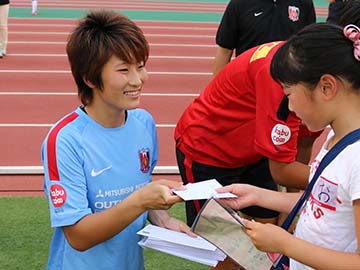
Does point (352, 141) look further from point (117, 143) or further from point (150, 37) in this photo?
point (150, 37)

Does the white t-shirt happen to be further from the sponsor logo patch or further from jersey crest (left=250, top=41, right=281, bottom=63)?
jersey crest (left=250, top=41, right=281, bottom=63)

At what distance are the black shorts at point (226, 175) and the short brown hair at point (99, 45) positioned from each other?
3.27 ft

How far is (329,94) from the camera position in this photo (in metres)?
1.74

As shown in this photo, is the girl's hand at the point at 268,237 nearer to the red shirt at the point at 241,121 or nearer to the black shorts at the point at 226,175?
the red shirt at the point at 241,121

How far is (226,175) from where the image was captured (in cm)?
304

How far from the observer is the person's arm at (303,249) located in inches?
66.7

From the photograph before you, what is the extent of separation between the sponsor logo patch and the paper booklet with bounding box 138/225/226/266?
53 cm

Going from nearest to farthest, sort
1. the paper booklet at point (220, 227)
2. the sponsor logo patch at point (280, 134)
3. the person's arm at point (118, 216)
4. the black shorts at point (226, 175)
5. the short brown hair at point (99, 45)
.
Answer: the paper booklet at point (220, 227)
the person's arm at point (118, 216)
the short brown hair at point (99, 45)
the sponsor logo patch at point (280, 134)
the black shorts at point (226, 175)

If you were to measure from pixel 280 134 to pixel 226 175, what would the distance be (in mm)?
608

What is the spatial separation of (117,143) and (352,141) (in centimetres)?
81

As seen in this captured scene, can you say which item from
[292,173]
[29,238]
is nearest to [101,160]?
[292,173]

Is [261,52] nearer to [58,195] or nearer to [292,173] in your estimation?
[292,173]

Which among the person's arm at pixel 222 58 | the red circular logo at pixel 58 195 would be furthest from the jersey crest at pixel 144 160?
the person's arm at pixel 222 58

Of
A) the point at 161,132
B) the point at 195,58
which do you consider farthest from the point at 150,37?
the point at 161,132
